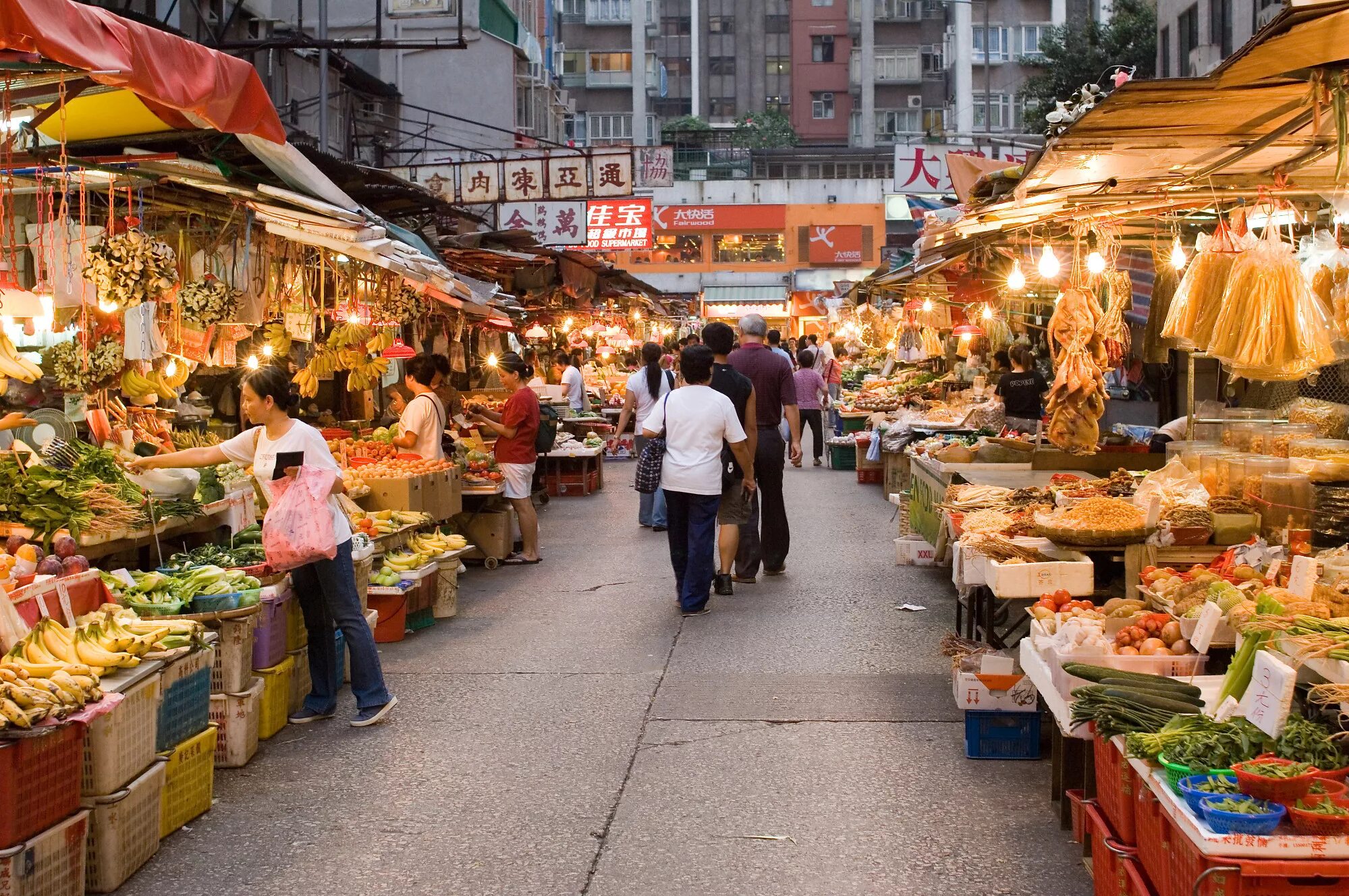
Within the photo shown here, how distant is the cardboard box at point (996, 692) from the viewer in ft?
20.8

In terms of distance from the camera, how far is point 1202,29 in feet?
90.6

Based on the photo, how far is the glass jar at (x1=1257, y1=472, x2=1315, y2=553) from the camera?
686cm

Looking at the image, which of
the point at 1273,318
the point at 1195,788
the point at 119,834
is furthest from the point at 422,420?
the point at 1195,788

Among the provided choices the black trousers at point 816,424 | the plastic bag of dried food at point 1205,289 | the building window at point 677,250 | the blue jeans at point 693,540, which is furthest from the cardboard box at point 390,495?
the building window at point 677,250

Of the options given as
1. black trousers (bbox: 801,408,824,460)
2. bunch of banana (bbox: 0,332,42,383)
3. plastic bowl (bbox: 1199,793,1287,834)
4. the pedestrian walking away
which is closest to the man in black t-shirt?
bunch of banana (bbox: 0,332,42,383)

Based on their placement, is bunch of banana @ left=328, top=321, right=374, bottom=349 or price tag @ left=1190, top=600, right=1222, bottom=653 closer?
price tag @ left=1190, top=600, right=1222, bottom=653

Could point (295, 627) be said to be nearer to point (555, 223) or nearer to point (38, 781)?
point (38, 781)

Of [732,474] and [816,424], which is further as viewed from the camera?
[816,424]

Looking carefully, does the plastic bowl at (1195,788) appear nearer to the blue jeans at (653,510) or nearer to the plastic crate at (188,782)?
the plastic crate at (188,782)

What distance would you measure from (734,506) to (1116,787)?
20.9ft

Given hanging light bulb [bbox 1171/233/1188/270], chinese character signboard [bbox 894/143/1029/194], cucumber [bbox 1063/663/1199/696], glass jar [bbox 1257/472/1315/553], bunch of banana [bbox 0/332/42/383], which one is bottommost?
cucumber [bbox 1063/663/1199/696]

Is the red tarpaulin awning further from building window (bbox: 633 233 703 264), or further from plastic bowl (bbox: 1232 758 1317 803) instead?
building window (bbox: 633 233 703 264)

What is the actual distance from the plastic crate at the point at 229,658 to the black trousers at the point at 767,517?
5.44m

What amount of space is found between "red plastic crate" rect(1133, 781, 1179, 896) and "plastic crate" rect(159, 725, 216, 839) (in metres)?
3.84
